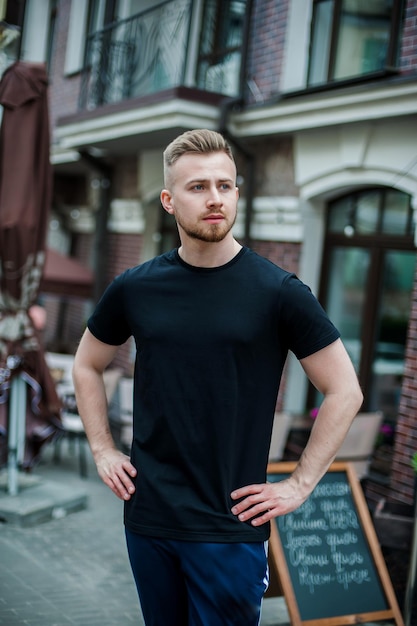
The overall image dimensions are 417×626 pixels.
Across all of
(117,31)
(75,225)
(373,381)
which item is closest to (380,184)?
(373,381)

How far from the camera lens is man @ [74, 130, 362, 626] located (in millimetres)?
2242

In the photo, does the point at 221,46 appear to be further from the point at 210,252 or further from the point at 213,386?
the point at 213,386

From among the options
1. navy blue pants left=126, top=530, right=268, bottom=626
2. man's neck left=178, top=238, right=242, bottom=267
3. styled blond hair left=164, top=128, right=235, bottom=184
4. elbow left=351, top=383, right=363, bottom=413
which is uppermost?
styled blond hair left=164, top=128, right=235, bottom=184

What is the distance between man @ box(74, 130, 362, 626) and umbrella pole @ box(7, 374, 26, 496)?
3698 millimetres

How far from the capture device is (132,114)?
344 inches

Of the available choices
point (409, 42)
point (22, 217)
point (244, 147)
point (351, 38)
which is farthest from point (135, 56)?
point (22, 217)

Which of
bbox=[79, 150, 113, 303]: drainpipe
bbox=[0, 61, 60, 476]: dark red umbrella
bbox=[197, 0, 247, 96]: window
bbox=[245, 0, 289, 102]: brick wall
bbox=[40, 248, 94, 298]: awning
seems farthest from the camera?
bbox=[79, 150, 113, 303]: drainpipe

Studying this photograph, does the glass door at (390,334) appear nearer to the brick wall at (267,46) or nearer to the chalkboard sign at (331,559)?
the brick wall at (267,46)

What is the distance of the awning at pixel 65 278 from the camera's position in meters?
9.90

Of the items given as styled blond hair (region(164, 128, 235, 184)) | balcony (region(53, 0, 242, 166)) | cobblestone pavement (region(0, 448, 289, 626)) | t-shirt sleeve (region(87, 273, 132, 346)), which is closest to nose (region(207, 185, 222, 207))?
styled blond hair (region(164, 128, 235, 184))

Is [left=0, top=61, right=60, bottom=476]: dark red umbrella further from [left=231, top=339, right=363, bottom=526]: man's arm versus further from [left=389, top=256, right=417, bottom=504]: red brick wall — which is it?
[left=231, top=339, right=363, bottom=526]: man's arm

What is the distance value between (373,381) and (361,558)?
9.86 ft

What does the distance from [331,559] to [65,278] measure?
657 centimetres

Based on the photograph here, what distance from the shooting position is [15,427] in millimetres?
5879
